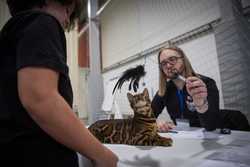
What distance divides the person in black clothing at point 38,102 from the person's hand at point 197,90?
0.51 metres

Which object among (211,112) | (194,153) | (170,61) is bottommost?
(194,153)

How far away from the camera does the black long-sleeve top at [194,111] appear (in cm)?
80

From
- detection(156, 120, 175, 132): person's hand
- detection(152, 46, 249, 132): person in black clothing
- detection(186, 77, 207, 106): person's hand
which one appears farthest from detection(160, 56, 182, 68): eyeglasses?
detection(156, 120, 175, 132): person's hand

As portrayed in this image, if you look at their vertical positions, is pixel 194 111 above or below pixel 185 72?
below

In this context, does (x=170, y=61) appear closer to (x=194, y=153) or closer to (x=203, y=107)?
(x=203, y=107)

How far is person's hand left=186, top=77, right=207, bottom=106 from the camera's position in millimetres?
787

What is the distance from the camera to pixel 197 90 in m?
0.79

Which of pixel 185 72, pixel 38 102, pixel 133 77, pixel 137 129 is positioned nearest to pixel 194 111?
pixel 185 72

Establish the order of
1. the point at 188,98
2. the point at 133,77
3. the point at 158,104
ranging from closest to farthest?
the point at 188,98
the point at 158,104
the point at 133,77

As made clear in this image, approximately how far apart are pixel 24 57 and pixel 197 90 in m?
0.63

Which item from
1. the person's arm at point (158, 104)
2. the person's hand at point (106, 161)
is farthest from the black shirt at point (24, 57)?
the person's arm at point (158, 104)

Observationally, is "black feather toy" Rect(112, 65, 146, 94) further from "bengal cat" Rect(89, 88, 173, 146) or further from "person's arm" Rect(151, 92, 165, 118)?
"bengal cat" Rect(89, 88, 173, 146)

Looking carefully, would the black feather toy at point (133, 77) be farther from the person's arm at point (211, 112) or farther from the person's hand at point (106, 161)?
the person's hand at point (106, 161)

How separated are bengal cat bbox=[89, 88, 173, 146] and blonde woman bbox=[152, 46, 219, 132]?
6.3 inches
